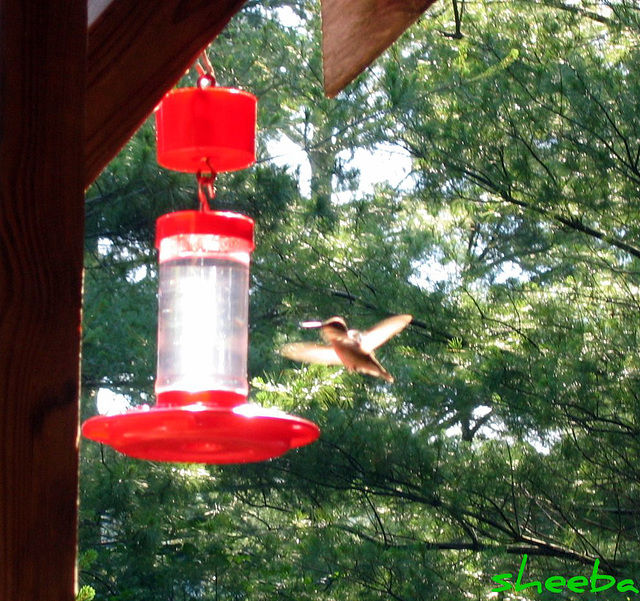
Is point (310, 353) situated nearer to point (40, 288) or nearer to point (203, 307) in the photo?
point (203, 307)

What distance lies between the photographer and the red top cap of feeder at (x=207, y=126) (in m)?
1.41

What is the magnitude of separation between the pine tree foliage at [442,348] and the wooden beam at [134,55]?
293 cm

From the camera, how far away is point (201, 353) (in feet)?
5.61

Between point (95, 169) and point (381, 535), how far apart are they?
4652mm

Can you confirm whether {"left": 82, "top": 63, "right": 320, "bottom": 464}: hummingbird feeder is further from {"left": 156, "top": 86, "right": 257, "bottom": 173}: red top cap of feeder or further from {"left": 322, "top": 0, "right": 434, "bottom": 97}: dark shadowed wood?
{"left": 322, "top": 0, "right": 434, "bottom": 97}: dark shadowed wood

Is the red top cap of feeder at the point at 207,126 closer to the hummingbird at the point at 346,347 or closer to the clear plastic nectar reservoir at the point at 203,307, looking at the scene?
the clear plastic nectar reservoir at the point at 203,307

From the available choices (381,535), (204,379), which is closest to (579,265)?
(381,535)

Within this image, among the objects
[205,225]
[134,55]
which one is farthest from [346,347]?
[134,55]

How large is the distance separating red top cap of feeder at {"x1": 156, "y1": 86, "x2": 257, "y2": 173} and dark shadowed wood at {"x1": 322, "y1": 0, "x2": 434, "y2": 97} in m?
0.13

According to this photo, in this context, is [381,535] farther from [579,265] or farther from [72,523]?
[72,523]

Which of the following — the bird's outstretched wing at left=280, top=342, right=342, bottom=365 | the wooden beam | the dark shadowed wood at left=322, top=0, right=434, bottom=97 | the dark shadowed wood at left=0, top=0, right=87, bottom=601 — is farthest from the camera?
the bird's outstretched wing at left=280, top=342, right=342, bottom=365

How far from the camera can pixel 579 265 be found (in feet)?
18.9

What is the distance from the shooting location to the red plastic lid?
1.41 meters

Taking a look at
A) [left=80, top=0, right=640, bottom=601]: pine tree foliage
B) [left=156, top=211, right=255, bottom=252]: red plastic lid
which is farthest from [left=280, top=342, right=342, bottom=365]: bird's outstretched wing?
[left=80, top=0, right=640, bottom=601]: pine tree foliage
